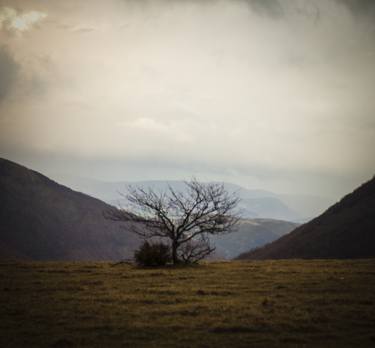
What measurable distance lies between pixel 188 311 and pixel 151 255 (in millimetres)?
14688

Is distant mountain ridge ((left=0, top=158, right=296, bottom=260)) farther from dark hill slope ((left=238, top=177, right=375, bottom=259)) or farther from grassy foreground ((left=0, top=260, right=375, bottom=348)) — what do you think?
grassy foreground ((left=0, top=260, right=375, bottom=348))

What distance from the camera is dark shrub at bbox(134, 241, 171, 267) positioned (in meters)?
28.4

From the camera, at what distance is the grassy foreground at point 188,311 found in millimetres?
11211

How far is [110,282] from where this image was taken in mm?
20609

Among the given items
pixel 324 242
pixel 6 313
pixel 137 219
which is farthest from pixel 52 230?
pixel 6 313

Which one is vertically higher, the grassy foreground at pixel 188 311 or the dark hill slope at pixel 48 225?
the dark hill slope at pixel 48 225

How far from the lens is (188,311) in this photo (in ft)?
45.6

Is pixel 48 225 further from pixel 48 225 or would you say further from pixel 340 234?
pixel 340 234

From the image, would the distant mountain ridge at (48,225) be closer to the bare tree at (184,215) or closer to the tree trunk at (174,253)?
the bare tree at (184,215)

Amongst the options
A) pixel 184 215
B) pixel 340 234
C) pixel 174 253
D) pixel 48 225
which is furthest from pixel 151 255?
pixel 48 225

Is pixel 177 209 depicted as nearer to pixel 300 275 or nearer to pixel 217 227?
pixel 217 227

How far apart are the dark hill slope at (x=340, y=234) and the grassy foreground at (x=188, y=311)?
76377 millimetres

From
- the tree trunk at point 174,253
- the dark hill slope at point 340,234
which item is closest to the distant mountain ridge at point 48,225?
the dark hill slope at point 340,234

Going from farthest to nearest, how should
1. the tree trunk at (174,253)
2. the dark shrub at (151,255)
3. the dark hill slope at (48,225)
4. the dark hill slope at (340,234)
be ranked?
1. the dark hill slope at (48,225)
2. the dark hill slope at (340,234)
3. the tree trunk at (174,253)
4. the dark shrub at (151,255)
